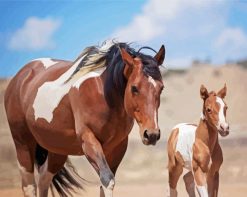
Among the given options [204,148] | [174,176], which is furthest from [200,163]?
[174,176]

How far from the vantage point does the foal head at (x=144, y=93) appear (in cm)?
159

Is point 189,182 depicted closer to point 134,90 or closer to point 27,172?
point 27,172

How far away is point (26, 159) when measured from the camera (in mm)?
2170

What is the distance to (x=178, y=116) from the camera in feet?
10.3

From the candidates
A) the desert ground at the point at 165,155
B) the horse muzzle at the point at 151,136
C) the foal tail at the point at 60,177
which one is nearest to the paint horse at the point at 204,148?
the desert ground at the point at 165,155

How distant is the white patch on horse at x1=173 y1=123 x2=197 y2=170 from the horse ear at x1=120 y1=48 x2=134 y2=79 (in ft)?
2.82

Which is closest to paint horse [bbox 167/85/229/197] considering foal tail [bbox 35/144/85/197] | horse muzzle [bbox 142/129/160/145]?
foal tail [bbox 35/144/85/197]

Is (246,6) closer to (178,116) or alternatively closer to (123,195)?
(178,116)

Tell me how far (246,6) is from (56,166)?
1.62m

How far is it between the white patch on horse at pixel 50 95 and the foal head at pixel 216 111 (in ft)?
2.32

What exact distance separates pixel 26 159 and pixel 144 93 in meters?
0.79

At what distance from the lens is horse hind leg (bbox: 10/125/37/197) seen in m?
2.16

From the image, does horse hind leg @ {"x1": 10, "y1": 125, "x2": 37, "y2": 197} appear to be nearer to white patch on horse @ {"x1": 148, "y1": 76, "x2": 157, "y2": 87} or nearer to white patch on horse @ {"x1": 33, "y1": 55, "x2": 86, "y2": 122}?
white patch on horse @ {"x1": 33, "y1": 55, "x2": 86, "y2": 122}

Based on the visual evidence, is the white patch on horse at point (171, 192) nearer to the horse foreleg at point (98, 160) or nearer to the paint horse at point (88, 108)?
the paint horse at point (88, 108)
